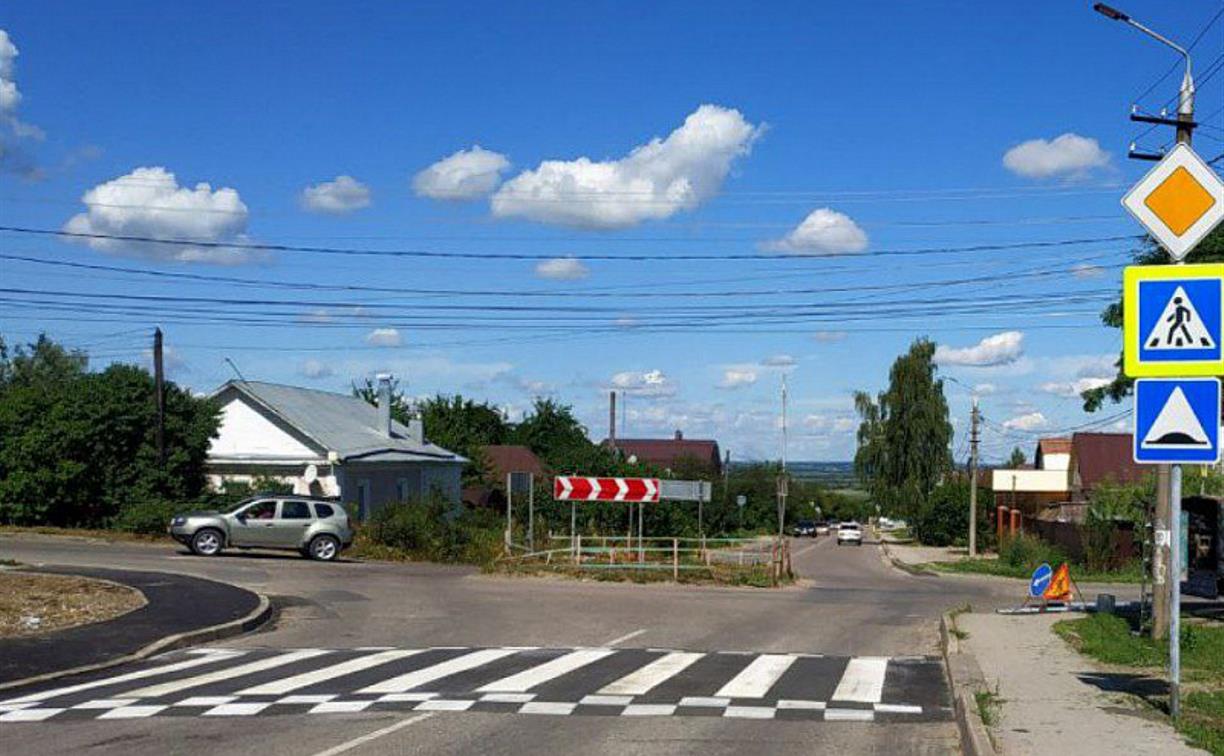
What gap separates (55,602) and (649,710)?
12350 mm

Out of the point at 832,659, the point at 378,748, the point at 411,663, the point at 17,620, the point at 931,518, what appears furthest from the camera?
the point at 931,518

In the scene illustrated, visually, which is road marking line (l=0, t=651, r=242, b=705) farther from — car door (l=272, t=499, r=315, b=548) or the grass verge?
car door (l=272, t=499, r=315, b=548)

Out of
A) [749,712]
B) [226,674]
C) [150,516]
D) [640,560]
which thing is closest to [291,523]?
[640,560]

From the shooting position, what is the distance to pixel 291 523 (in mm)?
35281

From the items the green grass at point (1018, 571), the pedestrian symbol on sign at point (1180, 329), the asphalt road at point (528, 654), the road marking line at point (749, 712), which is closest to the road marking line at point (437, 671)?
the asphalt road at point (528, 654)

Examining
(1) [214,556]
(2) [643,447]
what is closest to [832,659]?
(1) [214,556]

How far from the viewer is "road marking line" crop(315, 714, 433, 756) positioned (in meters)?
9.55

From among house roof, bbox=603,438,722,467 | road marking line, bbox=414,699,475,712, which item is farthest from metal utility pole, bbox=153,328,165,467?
house roof, bbox=603,438,722,467

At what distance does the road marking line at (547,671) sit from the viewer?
13.1 meters

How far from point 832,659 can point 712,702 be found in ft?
15.7

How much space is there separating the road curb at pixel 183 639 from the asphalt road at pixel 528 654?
0.32m

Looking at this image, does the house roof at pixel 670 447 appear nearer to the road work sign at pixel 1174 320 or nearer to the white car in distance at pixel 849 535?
the white car in distance at pixel 849 535

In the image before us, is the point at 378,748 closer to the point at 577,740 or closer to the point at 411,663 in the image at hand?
the point at 577,740

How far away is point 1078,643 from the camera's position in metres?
16.7
